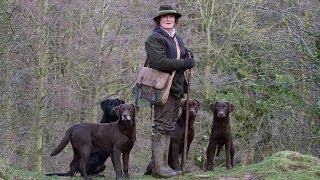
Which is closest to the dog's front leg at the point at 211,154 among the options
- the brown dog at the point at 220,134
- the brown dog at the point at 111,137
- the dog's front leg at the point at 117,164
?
the brown dog at the point at 220,134

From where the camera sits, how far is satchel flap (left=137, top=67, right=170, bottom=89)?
25.3ft

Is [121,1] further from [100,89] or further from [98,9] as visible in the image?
[100,89]

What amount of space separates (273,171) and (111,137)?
94.0 inches

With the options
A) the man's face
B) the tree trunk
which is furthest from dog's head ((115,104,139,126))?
the tree trunk

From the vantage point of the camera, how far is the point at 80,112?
1905 cm

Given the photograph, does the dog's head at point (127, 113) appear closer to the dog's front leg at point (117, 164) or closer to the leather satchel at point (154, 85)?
the leather satchel at point (154, 85)

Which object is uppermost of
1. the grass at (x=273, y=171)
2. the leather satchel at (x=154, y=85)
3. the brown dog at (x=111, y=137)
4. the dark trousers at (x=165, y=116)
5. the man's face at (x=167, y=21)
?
the man's face at (x=167, y=21)

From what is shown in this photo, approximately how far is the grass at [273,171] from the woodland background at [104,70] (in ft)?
18.6

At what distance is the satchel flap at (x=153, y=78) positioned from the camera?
25.3ft

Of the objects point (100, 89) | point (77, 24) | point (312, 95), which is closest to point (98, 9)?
point (77, 24)

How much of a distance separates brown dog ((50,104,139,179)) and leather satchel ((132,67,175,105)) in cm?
45

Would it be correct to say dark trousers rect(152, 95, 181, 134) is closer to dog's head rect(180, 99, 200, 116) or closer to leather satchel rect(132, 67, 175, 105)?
leather satchel rect(132, 67, 175, 105)

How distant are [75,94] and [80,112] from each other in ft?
2.91

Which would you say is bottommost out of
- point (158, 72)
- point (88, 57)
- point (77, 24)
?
point (158, 72)
